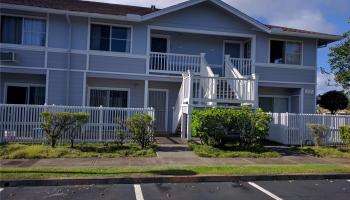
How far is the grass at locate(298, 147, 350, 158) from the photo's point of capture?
1441cm

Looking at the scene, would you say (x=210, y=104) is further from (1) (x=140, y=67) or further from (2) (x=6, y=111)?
(2) (x=6, y=111)

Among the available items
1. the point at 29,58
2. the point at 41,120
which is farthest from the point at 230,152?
the point at 29,58

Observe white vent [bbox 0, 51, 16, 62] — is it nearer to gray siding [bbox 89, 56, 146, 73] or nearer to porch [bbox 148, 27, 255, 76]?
gray siding [bbox 89, 56, 146, 73]

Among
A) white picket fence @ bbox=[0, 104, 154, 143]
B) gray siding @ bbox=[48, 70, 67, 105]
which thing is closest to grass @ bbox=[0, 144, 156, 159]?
white picket fence @ bbox=[0, 104, 154, 143]

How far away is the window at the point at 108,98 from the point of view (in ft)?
66.9

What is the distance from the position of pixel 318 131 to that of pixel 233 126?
12.7 ft

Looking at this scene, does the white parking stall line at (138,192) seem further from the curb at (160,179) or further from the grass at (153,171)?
the grass at (153,171)

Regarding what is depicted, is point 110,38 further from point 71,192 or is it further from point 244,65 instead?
point 71,192

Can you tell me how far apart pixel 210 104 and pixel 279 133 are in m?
3.29

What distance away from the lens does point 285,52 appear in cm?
2175

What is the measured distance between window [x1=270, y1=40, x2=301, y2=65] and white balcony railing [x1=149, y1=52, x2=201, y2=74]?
14.7 ft

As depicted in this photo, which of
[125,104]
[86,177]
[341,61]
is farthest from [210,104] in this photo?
[86,177]

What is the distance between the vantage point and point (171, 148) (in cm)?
1452

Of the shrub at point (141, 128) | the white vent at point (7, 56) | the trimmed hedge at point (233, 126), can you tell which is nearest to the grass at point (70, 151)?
the shrub at point (141, 128)
